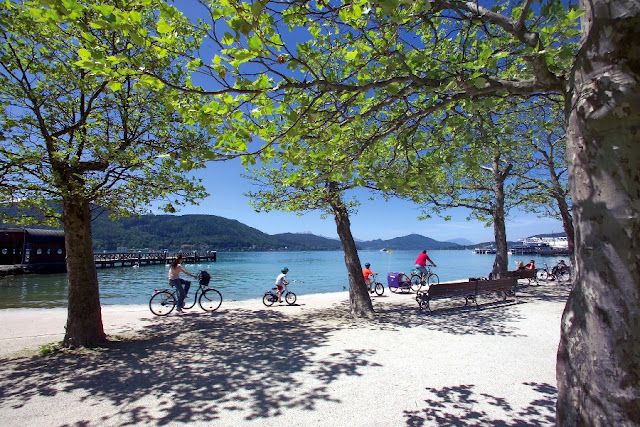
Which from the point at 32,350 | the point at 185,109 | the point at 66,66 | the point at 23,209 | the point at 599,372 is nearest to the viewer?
the point at 599,372

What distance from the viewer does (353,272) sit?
11.5 metres

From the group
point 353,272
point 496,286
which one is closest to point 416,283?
point 496,286

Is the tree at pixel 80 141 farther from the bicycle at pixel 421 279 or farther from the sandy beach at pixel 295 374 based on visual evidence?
the bicycle at pixel 421 279

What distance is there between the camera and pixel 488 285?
12.1 m

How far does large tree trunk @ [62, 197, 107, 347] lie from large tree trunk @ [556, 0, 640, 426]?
8.47 m

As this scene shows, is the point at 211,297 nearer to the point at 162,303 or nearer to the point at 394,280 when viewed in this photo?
the point at 162,303

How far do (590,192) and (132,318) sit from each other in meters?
13.1

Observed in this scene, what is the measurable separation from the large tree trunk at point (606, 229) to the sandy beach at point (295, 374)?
7.37ft

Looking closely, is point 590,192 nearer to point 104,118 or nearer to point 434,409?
point 434,409

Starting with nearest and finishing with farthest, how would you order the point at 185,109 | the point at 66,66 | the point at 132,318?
the point at 185,109 → the point at 66,66 → the point at 132,318

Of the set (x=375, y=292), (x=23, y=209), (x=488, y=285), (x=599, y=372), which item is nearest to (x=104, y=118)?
(x=23, y=209)

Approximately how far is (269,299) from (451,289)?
7.81m

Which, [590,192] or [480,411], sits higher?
→ [590,192]

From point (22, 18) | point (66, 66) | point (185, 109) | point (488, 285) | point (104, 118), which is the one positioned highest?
point (22, 18)
